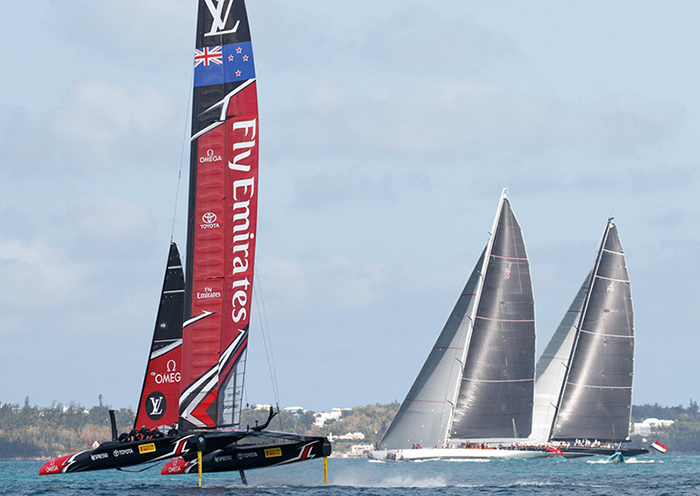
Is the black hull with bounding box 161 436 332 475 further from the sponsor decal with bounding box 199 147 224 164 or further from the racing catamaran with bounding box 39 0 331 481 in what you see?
the sponsor decal with bounding box 199 147 224 164

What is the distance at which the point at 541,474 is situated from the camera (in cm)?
5222

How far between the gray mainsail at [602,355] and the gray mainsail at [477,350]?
5429 millimetres

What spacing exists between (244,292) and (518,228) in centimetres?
3347

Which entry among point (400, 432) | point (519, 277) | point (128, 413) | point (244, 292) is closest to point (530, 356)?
point (519, 277)

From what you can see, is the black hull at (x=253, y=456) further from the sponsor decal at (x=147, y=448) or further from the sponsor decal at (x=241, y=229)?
the sponsor decal at (x=241, y=229)

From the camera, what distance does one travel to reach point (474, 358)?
61.5m

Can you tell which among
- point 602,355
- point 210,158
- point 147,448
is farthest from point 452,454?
point 210,158

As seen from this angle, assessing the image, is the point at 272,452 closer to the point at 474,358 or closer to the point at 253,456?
the point at 253,456

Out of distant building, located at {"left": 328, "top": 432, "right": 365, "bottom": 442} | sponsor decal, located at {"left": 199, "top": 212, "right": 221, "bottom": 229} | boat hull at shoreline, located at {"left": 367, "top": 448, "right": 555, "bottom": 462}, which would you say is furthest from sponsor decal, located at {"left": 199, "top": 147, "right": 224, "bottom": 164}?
distant building, located at {"left": 328, "top": 432, "right": 365, "bottom": 442}

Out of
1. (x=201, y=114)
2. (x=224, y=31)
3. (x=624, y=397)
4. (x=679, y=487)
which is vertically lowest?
(x=679, y=487)

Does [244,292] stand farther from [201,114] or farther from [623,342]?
[623,342]

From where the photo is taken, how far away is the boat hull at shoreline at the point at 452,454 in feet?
199

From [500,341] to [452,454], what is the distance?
7.04 meters

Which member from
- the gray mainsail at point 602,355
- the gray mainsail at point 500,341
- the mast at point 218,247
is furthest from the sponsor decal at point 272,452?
the gray mainsail at point 602,355
